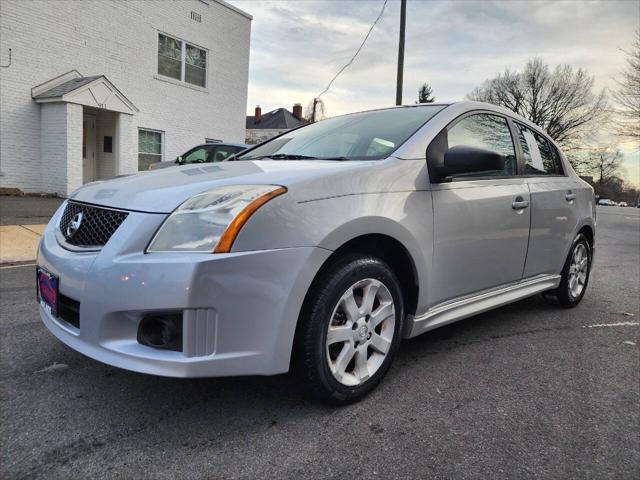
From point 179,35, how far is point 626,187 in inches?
3349

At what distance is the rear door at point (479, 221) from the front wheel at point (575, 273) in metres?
0.99

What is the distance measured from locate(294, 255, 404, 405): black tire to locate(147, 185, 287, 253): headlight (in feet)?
1.55

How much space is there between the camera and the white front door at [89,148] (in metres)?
13.7

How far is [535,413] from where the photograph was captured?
98.0 inches

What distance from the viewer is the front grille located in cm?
223

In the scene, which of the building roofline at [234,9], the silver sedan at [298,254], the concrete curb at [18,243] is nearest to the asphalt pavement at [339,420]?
the silver sedan at [298,254]

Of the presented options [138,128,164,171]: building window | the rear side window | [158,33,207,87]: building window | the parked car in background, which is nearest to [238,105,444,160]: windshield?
the rear side window

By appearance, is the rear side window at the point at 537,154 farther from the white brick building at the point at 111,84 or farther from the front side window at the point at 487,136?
the white brick building at the point at 111,84

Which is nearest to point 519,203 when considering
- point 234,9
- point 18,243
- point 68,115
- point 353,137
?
point 353,137

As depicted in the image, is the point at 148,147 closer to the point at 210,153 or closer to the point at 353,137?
the point at 210,153

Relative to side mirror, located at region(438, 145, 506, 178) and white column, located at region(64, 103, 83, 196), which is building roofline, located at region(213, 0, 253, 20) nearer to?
white column, located at region(64, 103, 83, 196)

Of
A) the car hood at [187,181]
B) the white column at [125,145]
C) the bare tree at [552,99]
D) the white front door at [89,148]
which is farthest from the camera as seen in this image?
the bare tree at [552,99]

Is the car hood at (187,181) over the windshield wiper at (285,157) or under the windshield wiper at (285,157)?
under

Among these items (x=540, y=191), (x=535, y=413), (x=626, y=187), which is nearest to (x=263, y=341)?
(x=535, y=413)
